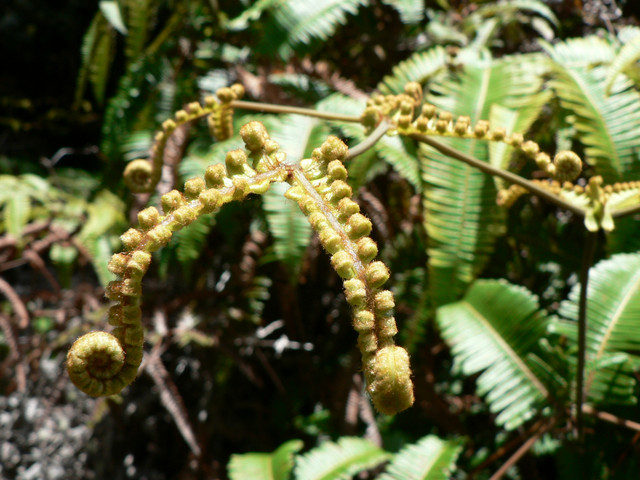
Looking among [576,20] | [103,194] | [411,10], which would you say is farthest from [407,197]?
[103,194]

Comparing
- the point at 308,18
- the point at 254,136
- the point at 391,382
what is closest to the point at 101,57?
the point at 308,18

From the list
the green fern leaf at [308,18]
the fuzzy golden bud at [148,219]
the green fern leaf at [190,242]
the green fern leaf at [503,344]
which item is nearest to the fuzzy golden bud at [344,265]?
the fuzzy golden bud at [148,219]

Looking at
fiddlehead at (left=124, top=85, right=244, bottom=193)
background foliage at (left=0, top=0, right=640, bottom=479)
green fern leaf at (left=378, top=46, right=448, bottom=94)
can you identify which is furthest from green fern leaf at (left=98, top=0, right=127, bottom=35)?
fiddlehead at (left=124, top=85, right=244, bottom=193)

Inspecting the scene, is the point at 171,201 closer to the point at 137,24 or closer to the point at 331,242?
the point at 331,242

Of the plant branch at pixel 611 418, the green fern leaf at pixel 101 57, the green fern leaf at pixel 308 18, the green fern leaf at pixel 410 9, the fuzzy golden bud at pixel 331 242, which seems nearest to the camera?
the fuzzy golden bud at pixel 331 242

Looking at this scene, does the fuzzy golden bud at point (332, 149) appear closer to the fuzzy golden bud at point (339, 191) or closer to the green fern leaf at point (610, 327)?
the fuzzy golden bud at point (339, 191)

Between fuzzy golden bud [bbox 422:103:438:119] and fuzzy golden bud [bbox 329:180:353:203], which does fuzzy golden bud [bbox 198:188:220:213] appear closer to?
fuzzy golden bud [bbox 329:180:353:203]

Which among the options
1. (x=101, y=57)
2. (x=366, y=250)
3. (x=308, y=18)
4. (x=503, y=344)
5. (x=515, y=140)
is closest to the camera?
(x=366, y=250)

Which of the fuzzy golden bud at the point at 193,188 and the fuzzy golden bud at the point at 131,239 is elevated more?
the fuzzy golden bud at the point at 193,188
